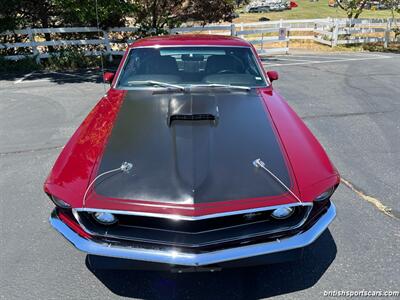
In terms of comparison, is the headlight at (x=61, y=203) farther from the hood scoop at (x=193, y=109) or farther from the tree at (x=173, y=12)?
the tree at (x=173, y=12)

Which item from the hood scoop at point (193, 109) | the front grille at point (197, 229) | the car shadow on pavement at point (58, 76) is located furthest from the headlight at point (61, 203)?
the car shadow on pavement at point (58, 76)

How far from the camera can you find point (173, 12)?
1362 centimetres

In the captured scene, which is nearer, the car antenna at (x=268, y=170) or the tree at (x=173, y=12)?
the car antenna at (x=268, y=170)

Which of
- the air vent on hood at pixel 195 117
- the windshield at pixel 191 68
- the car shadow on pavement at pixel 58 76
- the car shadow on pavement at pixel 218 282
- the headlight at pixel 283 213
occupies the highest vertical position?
the windshield at pixel 191 68

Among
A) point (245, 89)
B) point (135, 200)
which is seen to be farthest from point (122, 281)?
point (245, 89)

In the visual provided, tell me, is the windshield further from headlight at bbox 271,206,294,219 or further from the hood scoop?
headlight at bbox 271,206,294,219

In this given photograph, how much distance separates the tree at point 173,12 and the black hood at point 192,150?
10578 millimetres

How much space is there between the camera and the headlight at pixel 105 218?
2.30m

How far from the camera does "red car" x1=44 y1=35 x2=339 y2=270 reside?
222 cm

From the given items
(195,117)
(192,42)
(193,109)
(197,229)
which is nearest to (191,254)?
(197,229)

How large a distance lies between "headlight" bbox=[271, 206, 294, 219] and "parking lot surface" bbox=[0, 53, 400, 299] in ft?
2.04

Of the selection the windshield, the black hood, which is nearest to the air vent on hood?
the black hood

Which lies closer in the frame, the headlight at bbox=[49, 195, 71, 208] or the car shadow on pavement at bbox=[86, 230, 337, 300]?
the headlight at bbox=[49, 195, 71, 208]

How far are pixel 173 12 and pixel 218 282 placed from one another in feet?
41.2
